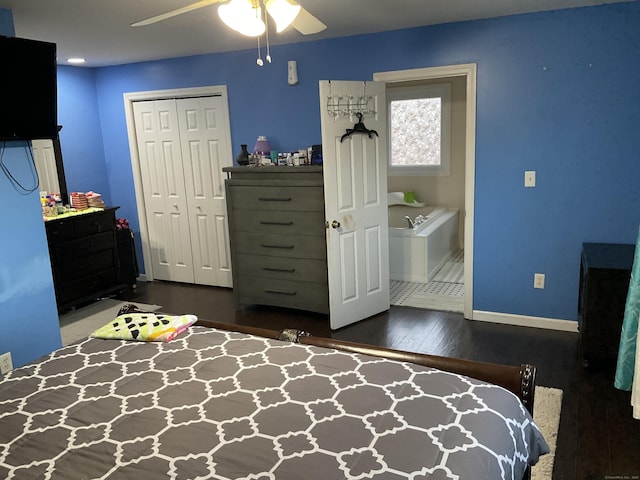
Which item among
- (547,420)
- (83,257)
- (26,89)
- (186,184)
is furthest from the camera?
(186,184)

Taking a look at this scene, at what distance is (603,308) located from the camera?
2988 millimetres

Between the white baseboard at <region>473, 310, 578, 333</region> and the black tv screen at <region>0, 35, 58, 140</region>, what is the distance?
3321 mm

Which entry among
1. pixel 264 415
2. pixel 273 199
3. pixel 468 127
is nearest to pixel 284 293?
pixel 273 199

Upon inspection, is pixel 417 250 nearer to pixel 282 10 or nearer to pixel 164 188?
pixel 164 188

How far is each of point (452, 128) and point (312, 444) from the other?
5.27m

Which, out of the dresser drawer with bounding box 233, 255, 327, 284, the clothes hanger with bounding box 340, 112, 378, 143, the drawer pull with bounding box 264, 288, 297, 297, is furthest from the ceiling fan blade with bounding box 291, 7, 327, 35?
the drawer pull with bounding box 264, 288, 297, 297

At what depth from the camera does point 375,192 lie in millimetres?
4016

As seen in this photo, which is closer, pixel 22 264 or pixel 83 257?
pixel 22 264

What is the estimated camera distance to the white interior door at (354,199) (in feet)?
12.0

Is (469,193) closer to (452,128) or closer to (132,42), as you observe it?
(452,128)

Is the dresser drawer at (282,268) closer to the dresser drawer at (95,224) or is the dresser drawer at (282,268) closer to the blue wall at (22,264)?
the dresser drawer at (95,224)

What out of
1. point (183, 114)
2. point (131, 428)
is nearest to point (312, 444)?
point (131, 428)

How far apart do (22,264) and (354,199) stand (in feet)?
7.46

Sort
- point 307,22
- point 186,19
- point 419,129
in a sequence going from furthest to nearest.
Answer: point 419,129 → point 186,19 → point 307,22
